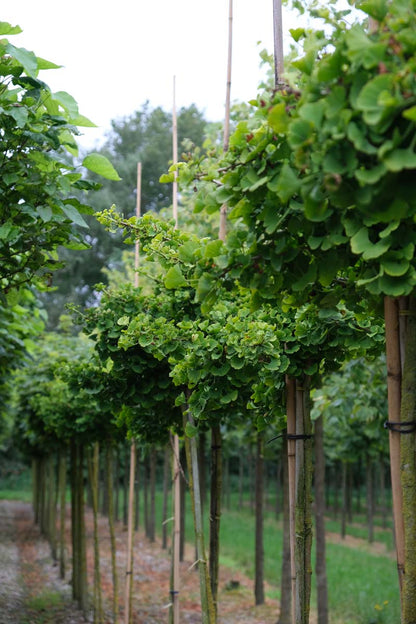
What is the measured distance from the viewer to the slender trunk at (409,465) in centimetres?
226

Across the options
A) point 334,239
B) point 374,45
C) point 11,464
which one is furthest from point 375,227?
point 11,464

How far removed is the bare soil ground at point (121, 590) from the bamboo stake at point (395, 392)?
637 cm

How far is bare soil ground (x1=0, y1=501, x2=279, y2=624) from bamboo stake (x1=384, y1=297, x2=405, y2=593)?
6372 millimetres

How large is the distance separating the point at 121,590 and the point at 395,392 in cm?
1160

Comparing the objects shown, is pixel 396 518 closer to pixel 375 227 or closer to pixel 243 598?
pixel 375 227

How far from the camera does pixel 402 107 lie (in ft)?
5.85

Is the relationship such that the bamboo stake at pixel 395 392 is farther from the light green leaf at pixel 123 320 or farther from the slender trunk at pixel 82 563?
the slender trunk at pixel 82 563

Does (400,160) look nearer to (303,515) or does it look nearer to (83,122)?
(303,515)

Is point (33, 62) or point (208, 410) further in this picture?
point (208, 410)

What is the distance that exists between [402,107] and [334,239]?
0.53 metres

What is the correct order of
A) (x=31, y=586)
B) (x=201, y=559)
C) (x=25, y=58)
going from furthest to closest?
1. (x=31, y=586)
2. (x=201, y=559)
3. (x=25, y=58)

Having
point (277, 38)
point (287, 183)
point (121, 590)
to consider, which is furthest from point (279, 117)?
point (121, 590)

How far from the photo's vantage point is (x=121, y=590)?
41.8 feet

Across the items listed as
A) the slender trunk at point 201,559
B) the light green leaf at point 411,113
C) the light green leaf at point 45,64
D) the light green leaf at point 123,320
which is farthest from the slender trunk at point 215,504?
the light green leaf at point 411,113
